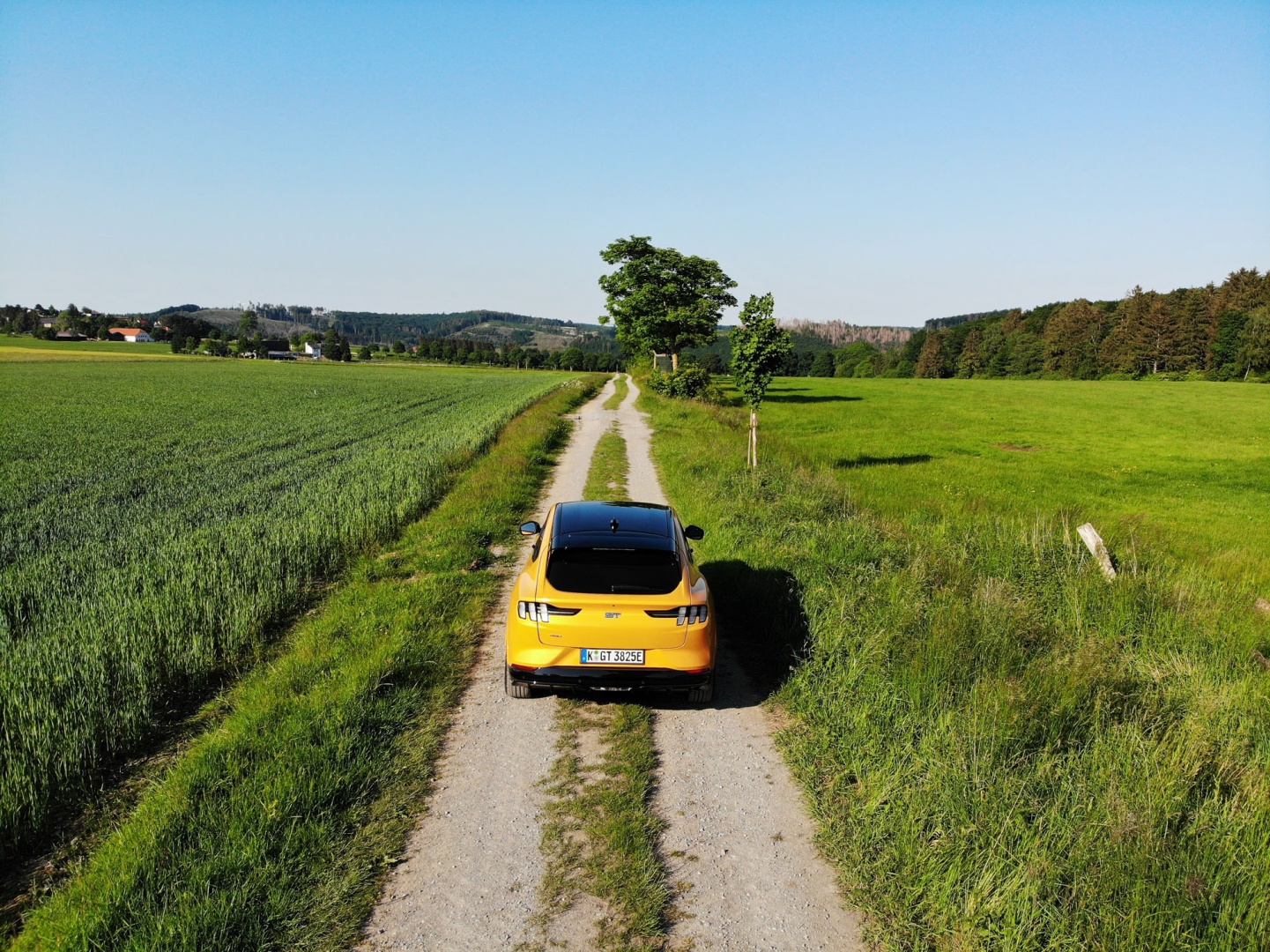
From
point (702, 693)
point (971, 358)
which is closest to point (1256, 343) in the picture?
point (971, 358)

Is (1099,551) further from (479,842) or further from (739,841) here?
(479,842)

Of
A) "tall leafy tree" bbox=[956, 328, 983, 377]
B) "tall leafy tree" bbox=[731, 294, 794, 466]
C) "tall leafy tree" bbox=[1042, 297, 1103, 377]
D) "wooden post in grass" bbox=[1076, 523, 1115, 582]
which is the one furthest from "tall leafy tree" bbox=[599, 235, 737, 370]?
"tall leafy tree" bbox=[956, 328, 983, 377]

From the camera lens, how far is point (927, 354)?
113m

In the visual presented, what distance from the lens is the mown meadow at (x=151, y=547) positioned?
5.62 meters

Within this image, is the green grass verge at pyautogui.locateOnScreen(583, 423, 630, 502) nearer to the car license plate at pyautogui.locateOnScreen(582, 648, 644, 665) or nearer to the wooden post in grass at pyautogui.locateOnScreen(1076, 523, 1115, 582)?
the wooden post in grass at pyautogui.locateOnScreen(1076, 523, 1115, 582)

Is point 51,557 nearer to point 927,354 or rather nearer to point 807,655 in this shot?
point 807,655

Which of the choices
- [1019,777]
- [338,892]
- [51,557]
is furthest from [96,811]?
[51,557]

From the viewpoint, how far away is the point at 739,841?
15.0 ft

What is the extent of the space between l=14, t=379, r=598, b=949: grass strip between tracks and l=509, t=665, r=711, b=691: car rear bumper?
3.72ft

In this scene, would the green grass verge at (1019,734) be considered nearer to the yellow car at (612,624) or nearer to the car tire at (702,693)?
the car tire at (702,693)

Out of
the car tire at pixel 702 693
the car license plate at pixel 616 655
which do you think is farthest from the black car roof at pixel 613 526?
the car tire at pixel 702 693

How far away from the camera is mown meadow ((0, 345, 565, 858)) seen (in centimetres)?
562

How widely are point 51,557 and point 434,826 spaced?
31.6 feet

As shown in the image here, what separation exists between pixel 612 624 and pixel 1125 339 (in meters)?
100
